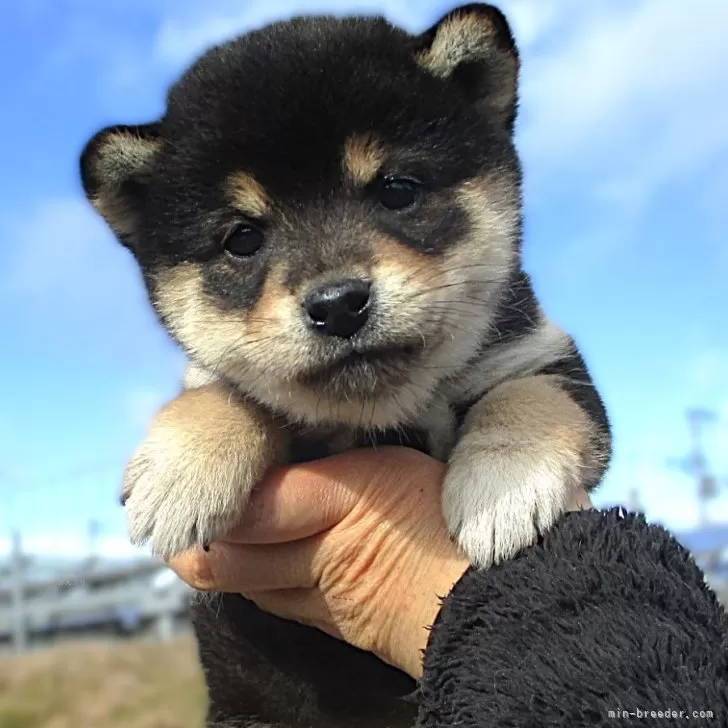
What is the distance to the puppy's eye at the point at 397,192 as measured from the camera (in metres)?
2.74

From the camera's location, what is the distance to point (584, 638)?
6.48 feet

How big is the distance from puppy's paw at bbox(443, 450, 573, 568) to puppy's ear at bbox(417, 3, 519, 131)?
1292mm

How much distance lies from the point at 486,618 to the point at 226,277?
134 centimetres

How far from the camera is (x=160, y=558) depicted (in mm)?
2617

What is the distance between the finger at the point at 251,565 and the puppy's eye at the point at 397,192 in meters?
1.09

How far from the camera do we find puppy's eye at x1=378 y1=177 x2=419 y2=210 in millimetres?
2738

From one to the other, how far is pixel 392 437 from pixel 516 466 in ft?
1.91

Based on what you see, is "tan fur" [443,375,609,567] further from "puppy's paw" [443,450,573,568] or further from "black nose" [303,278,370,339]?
"black nose" [303,278,370,339]

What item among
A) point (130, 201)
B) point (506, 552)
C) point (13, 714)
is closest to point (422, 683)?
point (506, 552)

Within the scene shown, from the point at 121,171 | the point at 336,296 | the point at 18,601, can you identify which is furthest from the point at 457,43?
the point at 18,601

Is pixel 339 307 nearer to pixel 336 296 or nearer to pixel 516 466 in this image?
pixel 336 296

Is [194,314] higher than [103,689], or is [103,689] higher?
[194,314]

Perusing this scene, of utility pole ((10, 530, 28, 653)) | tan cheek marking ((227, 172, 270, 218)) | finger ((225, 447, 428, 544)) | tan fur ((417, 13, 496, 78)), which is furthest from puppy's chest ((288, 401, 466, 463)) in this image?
utility pole ((10, 530, 28, 653))

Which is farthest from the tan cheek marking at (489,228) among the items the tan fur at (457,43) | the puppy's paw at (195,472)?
the puppy's paw at (195,472)
